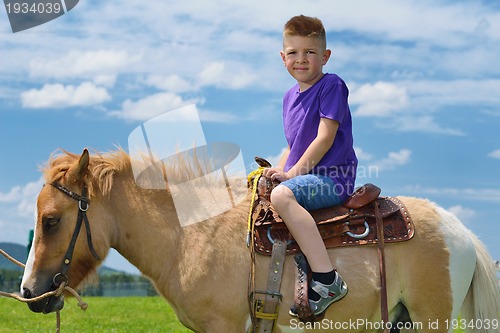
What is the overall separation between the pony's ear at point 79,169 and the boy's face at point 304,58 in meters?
1.98

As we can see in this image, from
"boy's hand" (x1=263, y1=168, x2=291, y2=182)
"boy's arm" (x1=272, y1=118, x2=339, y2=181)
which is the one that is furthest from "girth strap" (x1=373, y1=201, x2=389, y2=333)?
"boy's hand" (x1=263, y1=168, x2=291, y2=182)

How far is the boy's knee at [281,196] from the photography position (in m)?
4.78

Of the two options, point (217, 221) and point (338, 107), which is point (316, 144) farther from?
Result: point (217, 221)

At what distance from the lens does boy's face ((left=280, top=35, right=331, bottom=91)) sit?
521 centimetres

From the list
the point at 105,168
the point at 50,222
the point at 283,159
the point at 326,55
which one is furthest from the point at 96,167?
the point at 326,55

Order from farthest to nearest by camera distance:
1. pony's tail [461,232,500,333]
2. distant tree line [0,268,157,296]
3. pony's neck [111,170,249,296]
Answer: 1. distant tree line [0,268,157,296]
2. pony's tail [461,232,500,333]
3. pony's neck [111,170,249,296]

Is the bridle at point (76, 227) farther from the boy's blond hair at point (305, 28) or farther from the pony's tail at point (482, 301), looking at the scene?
the pony's tail at point (482, 301)

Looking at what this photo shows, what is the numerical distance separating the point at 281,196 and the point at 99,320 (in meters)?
11.2

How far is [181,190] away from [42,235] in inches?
47.3

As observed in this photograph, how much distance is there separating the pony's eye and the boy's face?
241 centimetres

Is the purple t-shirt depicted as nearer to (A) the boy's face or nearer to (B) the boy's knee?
(A) the boy's face

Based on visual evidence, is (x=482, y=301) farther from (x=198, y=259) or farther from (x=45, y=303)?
(x=45, y=303)

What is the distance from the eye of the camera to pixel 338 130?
513cm

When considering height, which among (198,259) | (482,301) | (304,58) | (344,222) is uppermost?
(304,58)
